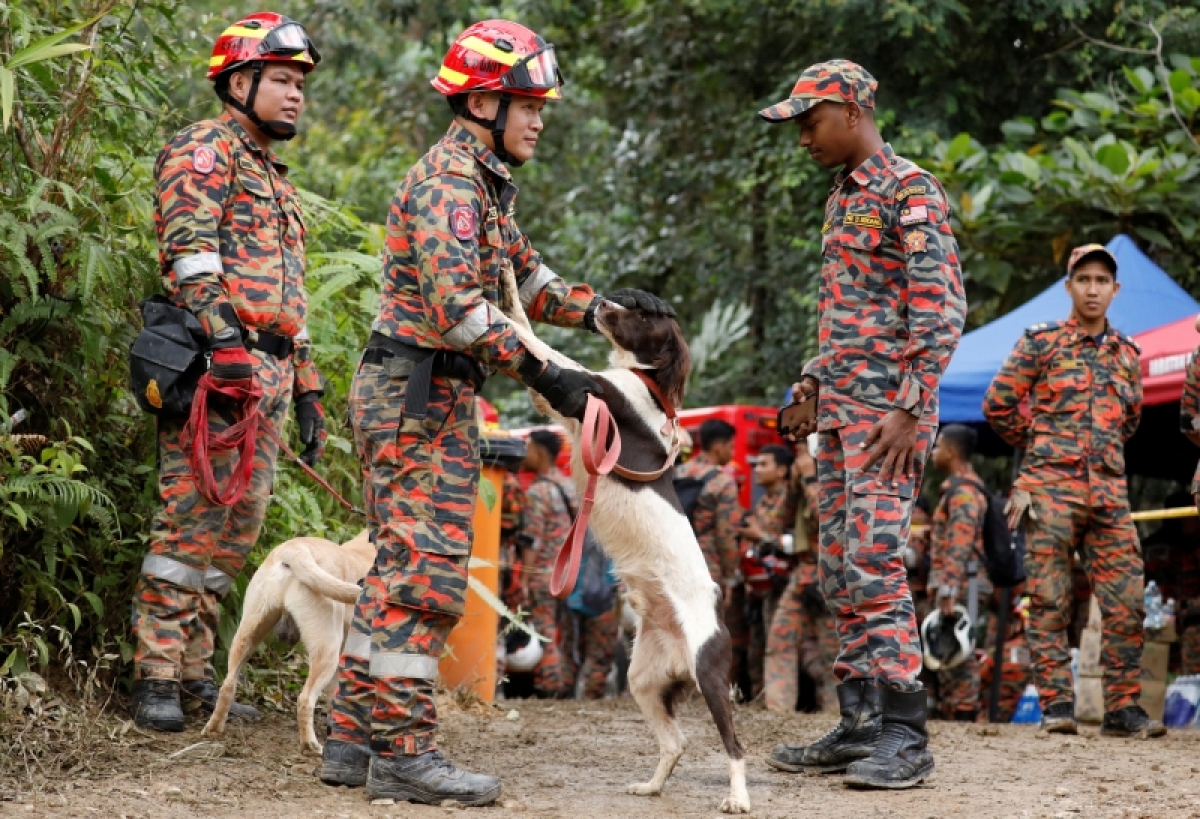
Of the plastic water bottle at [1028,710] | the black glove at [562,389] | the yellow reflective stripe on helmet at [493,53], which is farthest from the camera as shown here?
the plastic water bottle at [1028,710]

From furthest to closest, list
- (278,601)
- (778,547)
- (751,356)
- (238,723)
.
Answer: (751,356) < (778,547) < (238,723) < (278,601)

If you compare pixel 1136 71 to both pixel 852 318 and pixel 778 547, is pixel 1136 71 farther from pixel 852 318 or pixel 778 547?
pixel 852 318

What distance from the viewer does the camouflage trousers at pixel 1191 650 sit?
376 inches

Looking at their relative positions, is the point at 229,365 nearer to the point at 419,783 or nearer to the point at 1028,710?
the point at 419,783

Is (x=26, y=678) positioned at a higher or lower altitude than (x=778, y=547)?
lower

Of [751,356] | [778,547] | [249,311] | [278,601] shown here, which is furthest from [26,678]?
[751,356]

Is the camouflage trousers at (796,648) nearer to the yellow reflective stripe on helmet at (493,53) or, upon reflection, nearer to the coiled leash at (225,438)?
the coiled leash at (225,438)

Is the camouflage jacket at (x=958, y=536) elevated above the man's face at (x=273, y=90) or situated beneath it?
situated beneath

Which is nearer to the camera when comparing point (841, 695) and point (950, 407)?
point (841, 695)

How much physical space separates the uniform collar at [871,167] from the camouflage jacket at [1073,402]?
8.94 ft

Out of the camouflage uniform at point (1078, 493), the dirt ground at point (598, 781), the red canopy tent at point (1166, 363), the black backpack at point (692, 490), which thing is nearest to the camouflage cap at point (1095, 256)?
the camouflage uniform at point (1078, 493)

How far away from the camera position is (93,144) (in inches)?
231

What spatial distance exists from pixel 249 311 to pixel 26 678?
156 centimetres

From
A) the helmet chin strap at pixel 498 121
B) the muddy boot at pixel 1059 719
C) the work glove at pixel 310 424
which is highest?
the helmet chin strap at pixel 498 121
